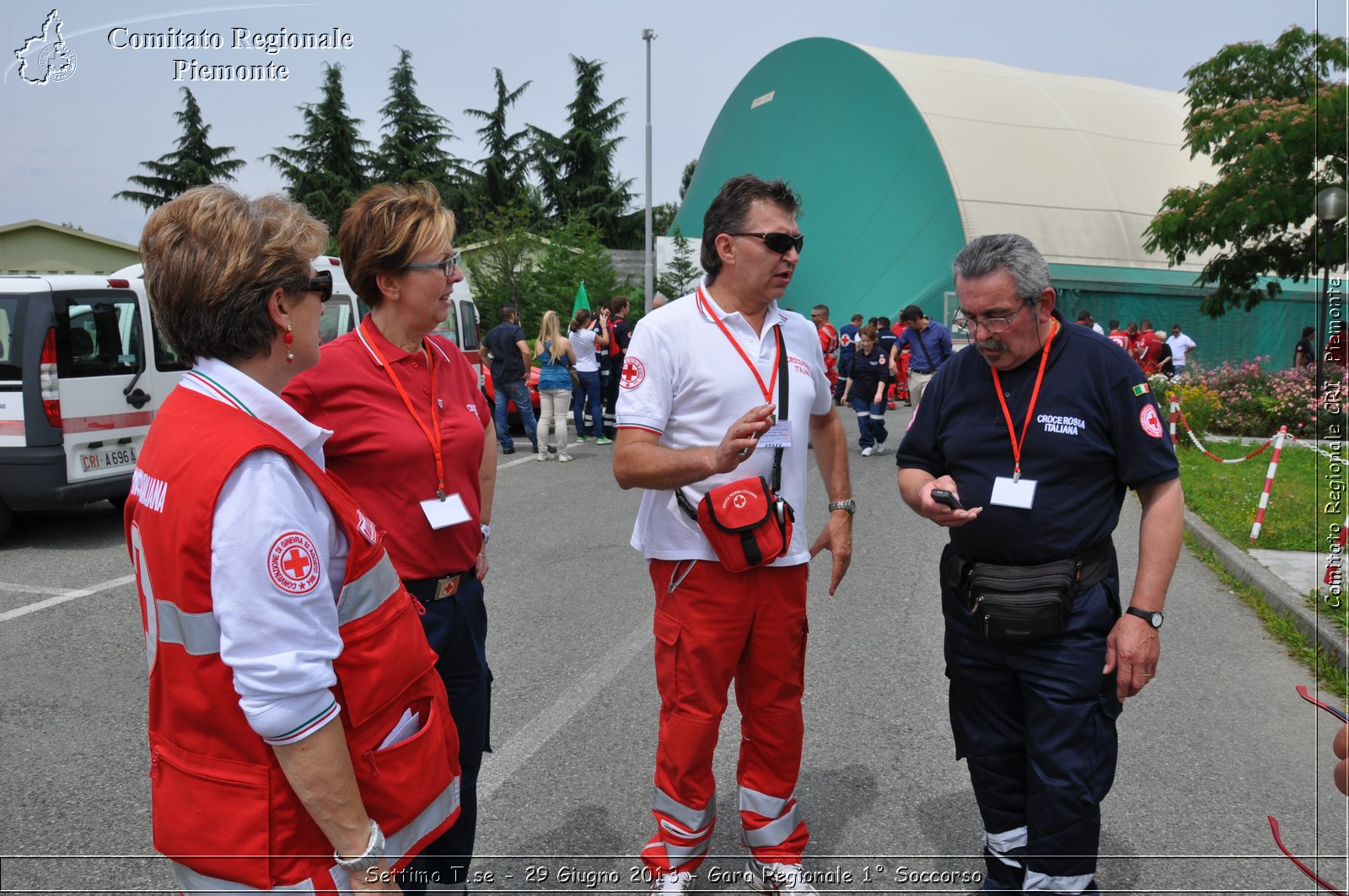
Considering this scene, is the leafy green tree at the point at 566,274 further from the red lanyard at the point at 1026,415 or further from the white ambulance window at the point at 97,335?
the red lanyard at the point at 1026,415

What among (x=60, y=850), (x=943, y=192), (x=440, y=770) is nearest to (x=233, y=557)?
(x=440, y=770)

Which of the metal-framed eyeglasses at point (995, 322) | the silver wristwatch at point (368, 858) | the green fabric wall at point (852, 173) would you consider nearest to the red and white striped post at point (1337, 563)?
the metal-framed eyeglasses at point (995, 322)

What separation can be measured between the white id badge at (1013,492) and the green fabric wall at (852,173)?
104 ft

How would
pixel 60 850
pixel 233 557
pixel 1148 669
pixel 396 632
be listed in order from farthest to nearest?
pixel 60 850, pixel 1148 669, pixel 396 632, pixel 233 557

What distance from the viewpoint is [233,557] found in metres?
1.48

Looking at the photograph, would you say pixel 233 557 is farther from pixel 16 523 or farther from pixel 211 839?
pixel 16 523

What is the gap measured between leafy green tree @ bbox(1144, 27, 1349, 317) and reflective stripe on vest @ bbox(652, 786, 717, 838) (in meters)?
12.9

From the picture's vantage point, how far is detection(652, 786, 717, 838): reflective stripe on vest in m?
2.96

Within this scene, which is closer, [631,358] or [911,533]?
[631,358]

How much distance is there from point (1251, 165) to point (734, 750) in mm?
16516

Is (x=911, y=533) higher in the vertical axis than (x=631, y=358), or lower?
lower

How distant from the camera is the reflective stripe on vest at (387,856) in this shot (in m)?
1.58

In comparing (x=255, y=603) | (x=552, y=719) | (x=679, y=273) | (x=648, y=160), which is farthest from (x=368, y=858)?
(x=679, y=273)

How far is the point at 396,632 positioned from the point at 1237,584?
279 inches
